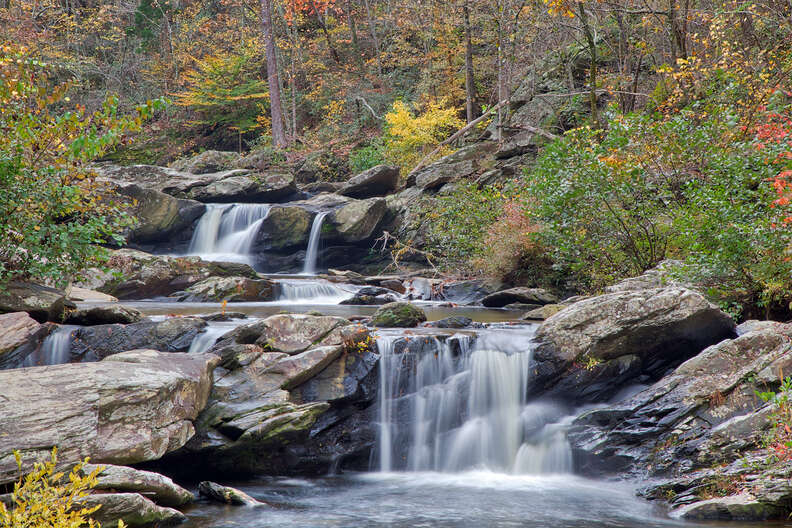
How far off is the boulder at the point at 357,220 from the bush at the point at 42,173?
1067cm

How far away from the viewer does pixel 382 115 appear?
28.8 meters

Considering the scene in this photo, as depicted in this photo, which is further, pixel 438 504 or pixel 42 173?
pixel 42 173

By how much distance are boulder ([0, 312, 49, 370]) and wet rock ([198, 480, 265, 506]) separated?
11.5 feet

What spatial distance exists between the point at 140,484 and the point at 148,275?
10.5 m

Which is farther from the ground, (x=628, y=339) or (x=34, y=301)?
(x=34, y=301)

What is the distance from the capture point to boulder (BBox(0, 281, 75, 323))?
29.0 ft

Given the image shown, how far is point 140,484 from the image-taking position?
5801 mm

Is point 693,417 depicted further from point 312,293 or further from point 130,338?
point 312,293

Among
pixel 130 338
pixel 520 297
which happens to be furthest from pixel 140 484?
pixel 520 297

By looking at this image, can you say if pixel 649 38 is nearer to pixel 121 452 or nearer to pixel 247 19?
pixel 121 452

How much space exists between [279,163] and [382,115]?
18.3 ft

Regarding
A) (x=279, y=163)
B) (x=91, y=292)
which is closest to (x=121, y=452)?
(x=91, y=292)

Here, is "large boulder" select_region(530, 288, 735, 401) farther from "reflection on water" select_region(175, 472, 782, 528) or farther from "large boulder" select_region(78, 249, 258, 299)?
"large boulder" select_region(78, 249, 258, 299)

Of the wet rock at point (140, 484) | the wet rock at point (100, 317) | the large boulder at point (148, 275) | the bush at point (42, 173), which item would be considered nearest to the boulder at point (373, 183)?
the large boulder at point (148, 275)
